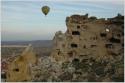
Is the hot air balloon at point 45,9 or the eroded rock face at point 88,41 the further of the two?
the eroded rock face at point 88,41

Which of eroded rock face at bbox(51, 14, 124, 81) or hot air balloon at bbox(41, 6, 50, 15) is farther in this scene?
eroded rock face at bbox(51, 14, 124, 81)

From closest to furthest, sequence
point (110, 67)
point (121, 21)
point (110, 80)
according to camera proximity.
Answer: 1. point (110, 80)
2. point (110, 67)
3. point (121, 21)

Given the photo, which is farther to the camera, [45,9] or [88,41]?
[88,41]

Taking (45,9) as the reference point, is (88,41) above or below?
below

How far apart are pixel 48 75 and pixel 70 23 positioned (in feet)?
10.2

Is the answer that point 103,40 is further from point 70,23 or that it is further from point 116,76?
point 116,76

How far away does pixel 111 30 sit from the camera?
18.2 meters

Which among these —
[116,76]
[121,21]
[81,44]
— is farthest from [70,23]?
[116,76]

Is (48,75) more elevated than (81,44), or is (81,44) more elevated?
(81,44)

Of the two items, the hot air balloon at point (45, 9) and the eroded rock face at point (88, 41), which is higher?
the hot air balloon at point (45, 9)

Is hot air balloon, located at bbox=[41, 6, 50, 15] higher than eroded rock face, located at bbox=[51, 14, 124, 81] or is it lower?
higher

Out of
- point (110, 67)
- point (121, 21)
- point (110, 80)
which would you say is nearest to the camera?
point (110, 80)

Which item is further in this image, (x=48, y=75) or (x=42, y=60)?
(x=42, y=60)

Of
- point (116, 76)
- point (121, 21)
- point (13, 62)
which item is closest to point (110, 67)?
point (116, 76)
